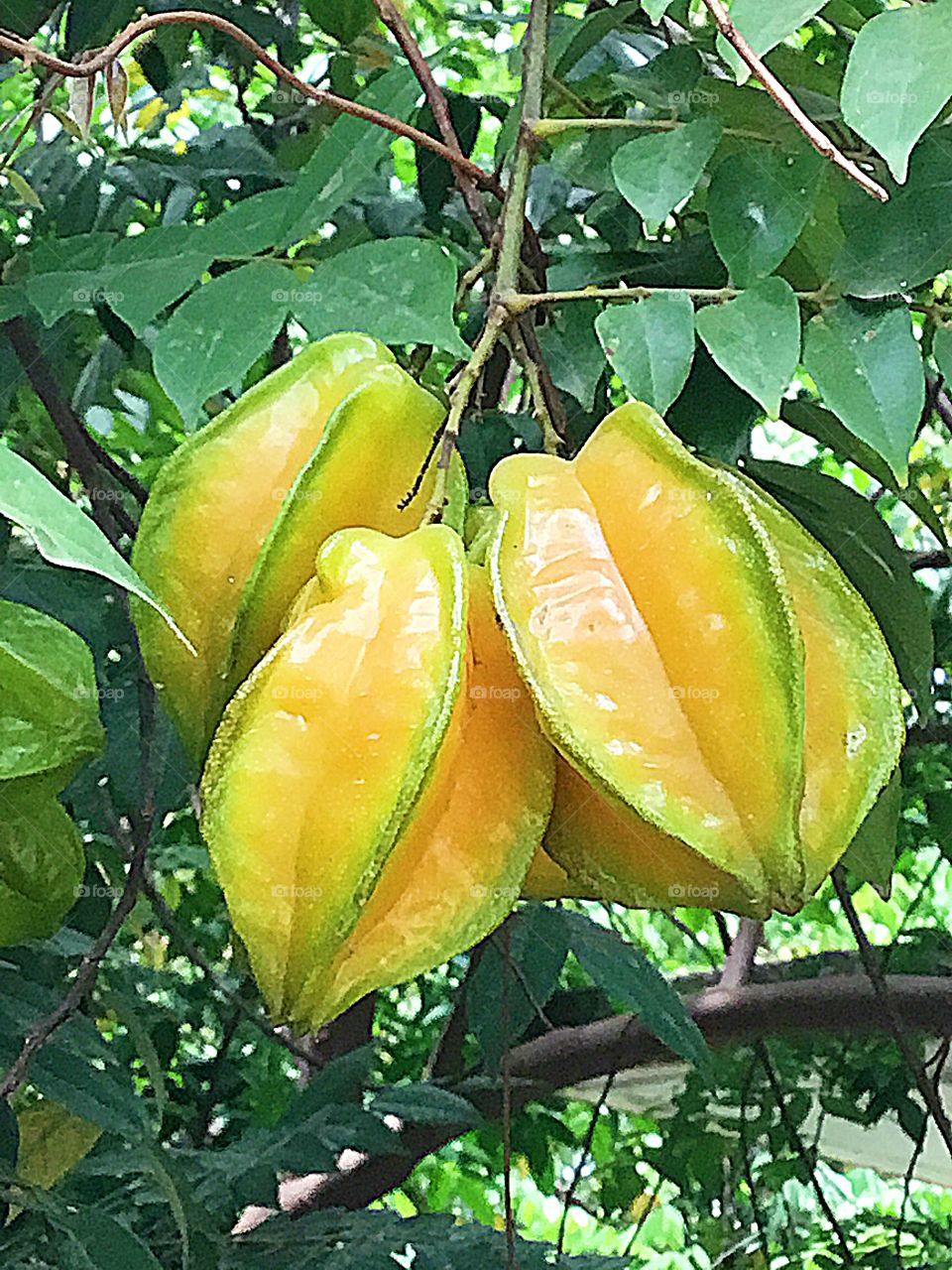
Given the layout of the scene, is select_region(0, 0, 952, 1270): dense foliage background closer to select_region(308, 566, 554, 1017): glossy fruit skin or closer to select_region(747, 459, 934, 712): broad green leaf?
select_region(747, 459, 934, 712): broad green leaf

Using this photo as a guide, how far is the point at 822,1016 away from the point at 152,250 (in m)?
0.97

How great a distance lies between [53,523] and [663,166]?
0.40m

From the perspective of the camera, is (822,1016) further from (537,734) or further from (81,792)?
(537,734)

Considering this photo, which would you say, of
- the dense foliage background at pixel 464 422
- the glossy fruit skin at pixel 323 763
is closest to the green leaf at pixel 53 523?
the dense foliage background at pixel 464 422

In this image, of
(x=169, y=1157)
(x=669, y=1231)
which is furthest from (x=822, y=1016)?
(x=669, y=1231)

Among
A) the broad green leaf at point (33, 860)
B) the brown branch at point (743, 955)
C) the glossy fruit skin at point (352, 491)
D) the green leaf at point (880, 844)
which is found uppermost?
the glossy fruit skin at point (352, 491)

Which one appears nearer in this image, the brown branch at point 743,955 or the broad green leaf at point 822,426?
the broad green leaf at point 822,426

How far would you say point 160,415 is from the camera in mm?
1556

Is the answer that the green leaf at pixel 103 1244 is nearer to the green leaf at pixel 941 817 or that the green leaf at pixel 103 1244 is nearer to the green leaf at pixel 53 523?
the green leaf at pixel 53 523

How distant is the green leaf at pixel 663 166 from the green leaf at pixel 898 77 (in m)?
0.11

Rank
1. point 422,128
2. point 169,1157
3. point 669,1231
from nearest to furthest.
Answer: point 169,1157
point 422,128
point 669,1231

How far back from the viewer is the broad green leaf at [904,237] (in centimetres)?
64

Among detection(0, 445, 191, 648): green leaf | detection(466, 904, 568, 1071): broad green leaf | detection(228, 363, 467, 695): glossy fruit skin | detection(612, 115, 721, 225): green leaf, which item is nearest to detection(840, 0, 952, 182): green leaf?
detection(612, 115, 721, 225): green leaf

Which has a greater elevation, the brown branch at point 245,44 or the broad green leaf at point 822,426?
the brown branch at point 245,44
